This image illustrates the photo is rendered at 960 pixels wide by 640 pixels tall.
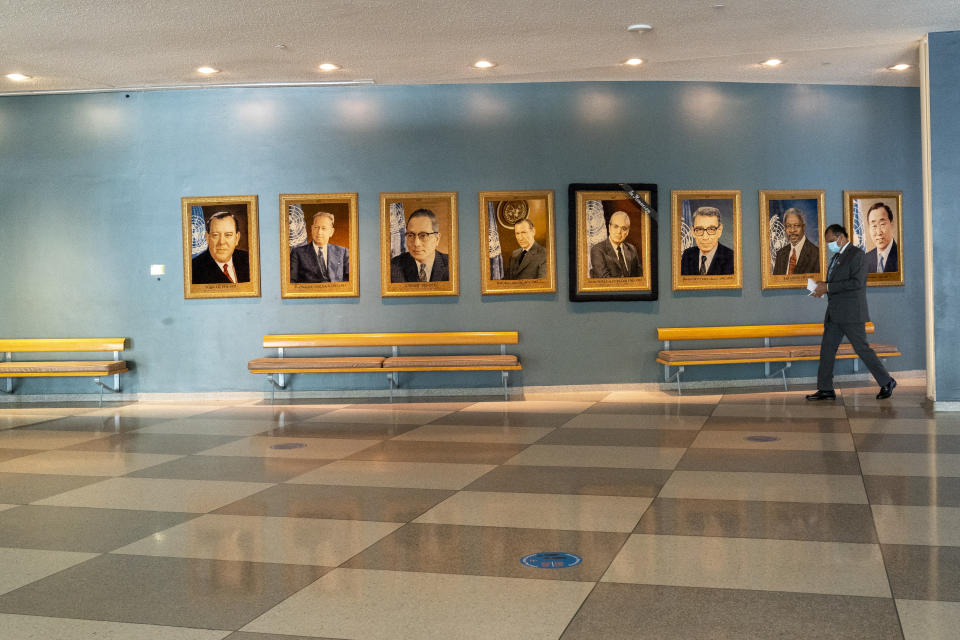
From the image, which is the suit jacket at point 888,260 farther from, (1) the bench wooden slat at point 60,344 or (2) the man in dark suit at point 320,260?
(1) the bench wooden slat at point 60,344

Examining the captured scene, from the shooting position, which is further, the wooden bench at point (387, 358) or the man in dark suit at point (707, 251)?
the man in dark suit at point (707, 251)

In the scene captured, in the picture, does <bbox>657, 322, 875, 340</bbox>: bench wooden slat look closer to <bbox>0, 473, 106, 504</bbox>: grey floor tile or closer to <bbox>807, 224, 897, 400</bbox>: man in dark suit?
<bbox>807, 224, 897, 400</bbox>: man in dark suit

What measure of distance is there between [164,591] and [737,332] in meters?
9.61

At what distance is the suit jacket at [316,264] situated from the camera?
1260 cm

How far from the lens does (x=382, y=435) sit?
951 cm

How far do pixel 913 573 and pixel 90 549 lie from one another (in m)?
4.43

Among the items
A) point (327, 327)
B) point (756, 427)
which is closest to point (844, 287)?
point (756, 427)

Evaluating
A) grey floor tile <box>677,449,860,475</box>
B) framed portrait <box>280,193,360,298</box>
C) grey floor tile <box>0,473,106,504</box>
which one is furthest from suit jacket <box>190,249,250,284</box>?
grey floor tile <box>677,449,860,475</box>

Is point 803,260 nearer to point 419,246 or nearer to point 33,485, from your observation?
point 419,246

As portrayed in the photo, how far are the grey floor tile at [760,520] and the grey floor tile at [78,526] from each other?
3051mm

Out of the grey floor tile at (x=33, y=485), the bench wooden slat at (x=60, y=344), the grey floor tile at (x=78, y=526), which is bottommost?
the grey floor tile at (x=78, y=526)

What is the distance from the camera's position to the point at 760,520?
5695mm

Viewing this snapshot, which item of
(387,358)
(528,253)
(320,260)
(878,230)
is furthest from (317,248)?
(878,230)

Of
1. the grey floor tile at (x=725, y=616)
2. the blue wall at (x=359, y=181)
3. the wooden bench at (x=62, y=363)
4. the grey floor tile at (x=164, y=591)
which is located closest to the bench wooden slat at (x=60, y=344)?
the wooden bench at (x=62, y=363)
